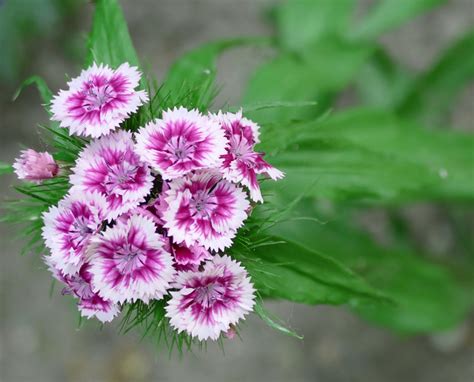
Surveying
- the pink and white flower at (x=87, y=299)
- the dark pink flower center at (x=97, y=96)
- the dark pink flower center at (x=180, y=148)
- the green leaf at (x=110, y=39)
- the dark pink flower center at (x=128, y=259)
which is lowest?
the pink and white flower at (x=87, y=299)

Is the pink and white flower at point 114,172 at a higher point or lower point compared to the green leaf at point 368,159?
lower

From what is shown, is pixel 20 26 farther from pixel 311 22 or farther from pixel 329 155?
pixel 329 155

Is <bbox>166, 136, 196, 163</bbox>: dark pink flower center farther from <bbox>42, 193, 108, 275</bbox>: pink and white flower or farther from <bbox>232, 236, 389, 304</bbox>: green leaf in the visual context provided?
<bbox>232, 236, 389, 304</bbox>: green leaf

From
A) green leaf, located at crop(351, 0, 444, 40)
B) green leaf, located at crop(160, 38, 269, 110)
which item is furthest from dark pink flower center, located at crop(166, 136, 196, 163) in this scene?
green leaf, located at crop(351, 0, 444, 40)

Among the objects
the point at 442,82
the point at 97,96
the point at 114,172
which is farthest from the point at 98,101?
the point at 442,82

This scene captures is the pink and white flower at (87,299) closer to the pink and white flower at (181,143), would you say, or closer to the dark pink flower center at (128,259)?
the dark pink flower center at (128,259)

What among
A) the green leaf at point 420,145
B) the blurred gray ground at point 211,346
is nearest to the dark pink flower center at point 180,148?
the green leaf at point 420,145
